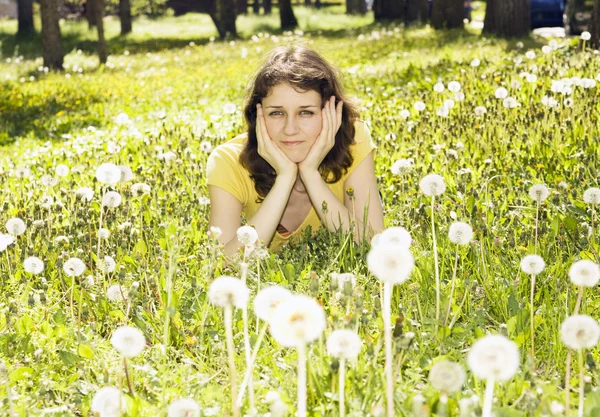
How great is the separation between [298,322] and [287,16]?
30598mm

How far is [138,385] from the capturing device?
2621 mm

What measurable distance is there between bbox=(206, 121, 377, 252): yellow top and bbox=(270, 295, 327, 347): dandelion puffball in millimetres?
2824

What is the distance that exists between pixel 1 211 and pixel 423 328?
114 inches

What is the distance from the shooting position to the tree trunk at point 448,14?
20000mm

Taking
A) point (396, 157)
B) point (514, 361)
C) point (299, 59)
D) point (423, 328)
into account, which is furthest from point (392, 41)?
point (514, 361)

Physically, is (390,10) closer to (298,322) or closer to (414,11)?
(414,11)

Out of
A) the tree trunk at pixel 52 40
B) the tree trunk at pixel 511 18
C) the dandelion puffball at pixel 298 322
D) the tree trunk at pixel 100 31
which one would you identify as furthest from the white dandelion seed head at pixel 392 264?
the tree trunk at pixel 100 31

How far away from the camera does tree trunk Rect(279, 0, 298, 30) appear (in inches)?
1212

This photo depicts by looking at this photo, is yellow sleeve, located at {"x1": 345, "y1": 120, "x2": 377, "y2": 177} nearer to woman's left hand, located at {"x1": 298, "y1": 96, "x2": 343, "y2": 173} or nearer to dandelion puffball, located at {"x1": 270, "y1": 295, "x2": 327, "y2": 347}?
woman's left hand, located at {"x1": 298, "y1": 96, "x2": 343, "y2": 173}

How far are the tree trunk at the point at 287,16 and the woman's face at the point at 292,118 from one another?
27166 millimetres

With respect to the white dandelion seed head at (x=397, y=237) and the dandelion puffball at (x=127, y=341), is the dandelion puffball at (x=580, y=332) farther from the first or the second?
the dandelion puffball at (x=127, y=341)

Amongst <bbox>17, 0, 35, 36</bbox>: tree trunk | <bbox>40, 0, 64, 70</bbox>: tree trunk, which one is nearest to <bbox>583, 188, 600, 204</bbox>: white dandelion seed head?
<bbox>40, 0, 64, 70</bbox>: tree trunk

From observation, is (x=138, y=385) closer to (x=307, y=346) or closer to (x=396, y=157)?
(x=307, y=346)

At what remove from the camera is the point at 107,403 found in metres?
1.87
